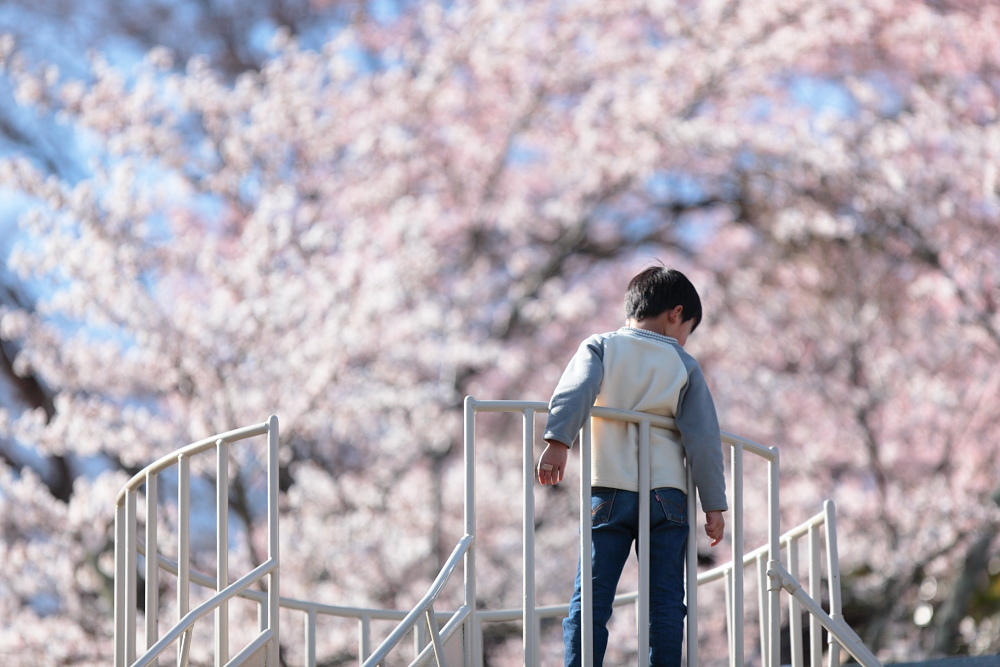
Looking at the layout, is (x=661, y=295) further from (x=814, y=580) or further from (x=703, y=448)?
(x=814, y=580)

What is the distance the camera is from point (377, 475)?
6977 millimetres

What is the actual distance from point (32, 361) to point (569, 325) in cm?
379

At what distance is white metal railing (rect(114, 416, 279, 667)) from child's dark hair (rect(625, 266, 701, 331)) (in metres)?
0.90

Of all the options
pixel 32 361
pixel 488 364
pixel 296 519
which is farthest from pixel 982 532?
pixel 32 361

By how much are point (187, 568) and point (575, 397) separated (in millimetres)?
1027

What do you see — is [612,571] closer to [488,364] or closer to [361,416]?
[361,416]

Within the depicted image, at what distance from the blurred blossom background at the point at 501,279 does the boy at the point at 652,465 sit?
373 cm

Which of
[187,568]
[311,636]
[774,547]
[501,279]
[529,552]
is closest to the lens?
[529,552]

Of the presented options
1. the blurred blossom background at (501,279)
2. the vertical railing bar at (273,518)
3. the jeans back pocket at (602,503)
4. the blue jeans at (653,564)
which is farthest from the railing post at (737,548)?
the blurred blossom background at (501,279)

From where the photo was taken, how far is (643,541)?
2.44 m

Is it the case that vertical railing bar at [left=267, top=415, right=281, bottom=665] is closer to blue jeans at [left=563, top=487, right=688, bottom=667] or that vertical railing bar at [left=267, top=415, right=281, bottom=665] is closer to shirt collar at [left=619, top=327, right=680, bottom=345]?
blue jeans at [left=563, top=487, right=688, bottom=667]

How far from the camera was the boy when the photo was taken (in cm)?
251

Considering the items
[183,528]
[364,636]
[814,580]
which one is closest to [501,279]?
[364,636]

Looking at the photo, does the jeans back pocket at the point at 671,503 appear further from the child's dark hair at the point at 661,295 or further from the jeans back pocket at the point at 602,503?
the child's dark hair at the point at 661,295
